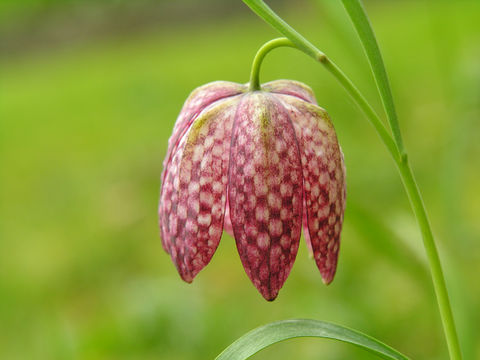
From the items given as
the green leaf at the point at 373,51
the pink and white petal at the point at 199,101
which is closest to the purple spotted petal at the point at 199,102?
the pink and white petal at the point at 199,101

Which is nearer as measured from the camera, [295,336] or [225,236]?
[295,336]

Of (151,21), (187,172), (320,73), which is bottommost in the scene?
(187,172)

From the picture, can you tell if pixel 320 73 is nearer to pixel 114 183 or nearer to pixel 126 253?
pixel 114 183

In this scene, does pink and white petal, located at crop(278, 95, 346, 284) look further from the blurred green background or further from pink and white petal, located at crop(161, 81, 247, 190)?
the blurred green background

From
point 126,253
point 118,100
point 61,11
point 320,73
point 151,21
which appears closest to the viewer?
point 126,253

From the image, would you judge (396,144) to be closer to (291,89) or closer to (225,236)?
(291,89)

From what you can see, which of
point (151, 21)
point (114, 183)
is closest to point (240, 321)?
point (114, 183)

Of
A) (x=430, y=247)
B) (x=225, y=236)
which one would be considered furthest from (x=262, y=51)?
(x=225, y=236)
